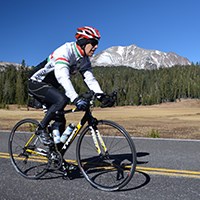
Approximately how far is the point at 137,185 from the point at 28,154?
6.83 ft

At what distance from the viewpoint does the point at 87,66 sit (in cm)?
486

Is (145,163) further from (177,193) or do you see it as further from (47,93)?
(47,93)

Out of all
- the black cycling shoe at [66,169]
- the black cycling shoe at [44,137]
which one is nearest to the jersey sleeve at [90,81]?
the black cycling shoe at [44,137]

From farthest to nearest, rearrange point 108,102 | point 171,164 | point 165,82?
point 165,82, point 171,164, point 108,102

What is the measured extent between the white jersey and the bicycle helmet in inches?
7.4

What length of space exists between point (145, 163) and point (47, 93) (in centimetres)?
242

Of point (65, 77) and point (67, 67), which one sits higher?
point (67, 67)

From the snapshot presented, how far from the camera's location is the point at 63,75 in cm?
425

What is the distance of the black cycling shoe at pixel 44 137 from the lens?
15.3 ft

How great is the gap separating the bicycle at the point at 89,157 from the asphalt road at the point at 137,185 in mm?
161

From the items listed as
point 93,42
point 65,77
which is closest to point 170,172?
point 65,77

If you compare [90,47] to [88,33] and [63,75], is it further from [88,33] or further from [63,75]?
[63,75]

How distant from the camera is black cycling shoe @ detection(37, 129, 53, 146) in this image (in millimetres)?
4668

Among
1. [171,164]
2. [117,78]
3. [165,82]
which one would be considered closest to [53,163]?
[171,164]
